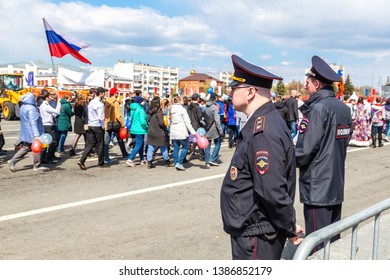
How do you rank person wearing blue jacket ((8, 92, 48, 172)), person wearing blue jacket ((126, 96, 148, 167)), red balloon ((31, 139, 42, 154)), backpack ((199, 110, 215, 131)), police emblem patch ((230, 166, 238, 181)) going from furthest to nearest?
backpack ((199, 110, 215, 131))
person wearing blue jacket ((126, 96, 148, 167))
person wearing blue jacket ((8, 92, 48, 172))
red balloon ((31, 139, 42, 154))
police emblem patch ((230, 166, 238, 181))

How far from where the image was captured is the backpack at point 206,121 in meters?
9.88

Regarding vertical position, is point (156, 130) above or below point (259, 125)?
below

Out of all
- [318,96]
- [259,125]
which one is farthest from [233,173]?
[318,96]

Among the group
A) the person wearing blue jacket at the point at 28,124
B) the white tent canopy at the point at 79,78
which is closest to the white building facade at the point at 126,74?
the white tent canopy at the point at 79,78

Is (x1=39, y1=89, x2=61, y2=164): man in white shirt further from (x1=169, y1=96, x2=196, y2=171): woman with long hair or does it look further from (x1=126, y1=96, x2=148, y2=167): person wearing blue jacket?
(x1=169, y1=96, x2=196, y2=171): woman with long hair

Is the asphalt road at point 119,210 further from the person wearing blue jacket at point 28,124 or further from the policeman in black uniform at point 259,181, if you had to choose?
the policeman in black uniform at point 259,181

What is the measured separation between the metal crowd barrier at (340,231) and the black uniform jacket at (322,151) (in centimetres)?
71

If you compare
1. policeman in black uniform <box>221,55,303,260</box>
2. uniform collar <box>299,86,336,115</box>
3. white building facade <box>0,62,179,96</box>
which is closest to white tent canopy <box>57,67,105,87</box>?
uniform collar <box>299,86,336,115</box>

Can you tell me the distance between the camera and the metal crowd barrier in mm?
1835

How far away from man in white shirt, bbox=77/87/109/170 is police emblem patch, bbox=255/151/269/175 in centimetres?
703

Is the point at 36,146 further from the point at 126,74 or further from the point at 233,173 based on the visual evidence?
the point at 126,74

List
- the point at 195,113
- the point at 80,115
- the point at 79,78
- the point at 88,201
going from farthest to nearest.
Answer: the point at 79,78, the point at 80,115, the point at 195,113, the point at 88,201

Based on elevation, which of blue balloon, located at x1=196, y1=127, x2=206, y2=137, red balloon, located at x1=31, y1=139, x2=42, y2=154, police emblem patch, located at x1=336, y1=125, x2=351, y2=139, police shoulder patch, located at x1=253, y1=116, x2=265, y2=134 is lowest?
red balloon, located at x1=31, y1=139, x2=42, y2=154

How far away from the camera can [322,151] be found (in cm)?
341
